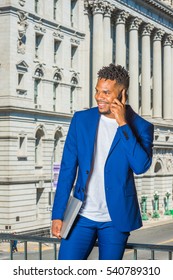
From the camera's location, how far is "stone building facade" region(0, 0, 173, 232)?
162 ft

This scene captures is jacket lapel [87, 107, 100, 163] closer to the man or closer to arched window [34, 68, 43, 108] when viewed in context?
the man

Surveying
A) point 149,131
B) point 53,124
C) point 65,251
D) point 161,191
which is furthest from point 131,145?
point 161,191

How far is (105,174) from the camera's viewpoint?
732 cm

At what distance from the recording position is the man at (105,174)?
23.9 ft

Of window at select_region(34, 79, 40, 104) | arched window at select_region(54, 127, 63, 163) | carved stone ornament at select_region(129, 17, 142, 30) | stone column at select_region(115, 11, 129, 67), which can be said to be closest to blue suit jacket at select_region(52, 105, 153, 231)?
window at select_region(34, 79, 40, 104)

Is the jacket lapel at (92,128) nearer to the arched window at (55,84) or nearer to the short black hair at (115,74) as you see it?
the short black hair at (115,74)

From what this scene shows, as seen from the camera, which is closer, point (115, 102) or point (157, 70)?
point (115, 102)

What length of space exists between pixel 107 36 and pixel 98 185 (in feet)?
190

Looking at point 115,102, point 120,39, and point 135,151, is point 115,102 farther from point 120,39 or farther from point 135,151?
point 120,39

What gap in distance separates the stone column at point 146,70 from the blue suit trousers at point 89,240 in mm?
65686

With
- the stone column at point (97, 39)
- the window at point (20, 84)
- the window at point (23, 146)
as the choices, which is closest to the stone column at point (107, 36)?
the stone column at point (97, 39)

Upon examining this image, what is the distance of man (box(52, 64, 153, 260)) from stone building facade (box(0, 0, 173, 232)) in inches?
1622

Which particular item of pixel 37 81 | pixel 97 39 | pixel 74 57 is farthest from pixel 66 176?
pixel 97 39
